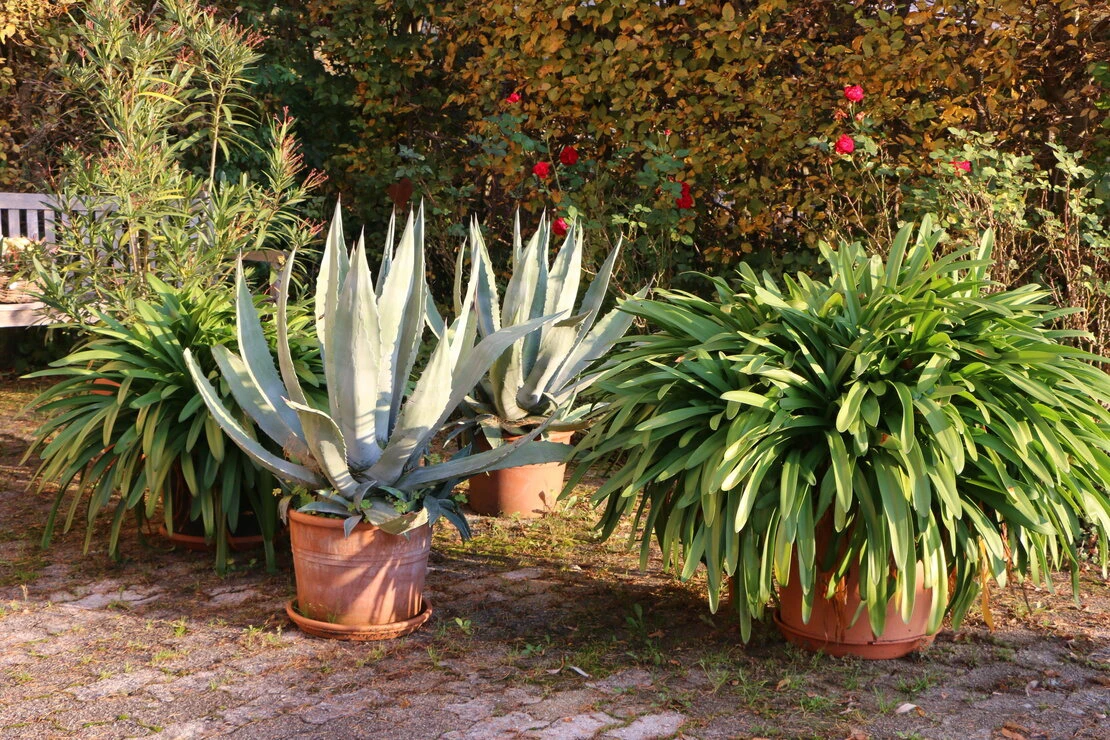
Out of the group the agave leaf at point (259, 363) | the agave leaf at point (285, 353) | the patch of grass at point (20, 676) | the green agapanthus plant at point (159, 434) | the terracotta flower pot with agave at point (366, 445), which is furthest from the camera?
the green agapanthus plant at point (159, 434)

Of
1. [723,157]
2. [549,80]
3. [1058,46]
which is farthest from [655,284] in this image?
[1058,46]

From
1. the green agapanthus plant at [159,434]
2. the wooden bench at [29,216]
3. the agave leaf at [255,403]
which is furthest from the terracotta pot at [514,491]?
the wooden bench at [29,216]

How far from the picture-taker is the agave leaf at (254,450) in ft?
10.6

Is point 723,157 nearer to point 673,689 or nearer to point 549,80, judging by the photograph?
point 549,80

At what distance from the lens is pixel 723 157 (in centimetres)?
554

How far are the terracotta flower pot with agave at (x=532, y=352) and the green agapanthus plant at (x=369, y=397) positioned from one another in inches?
30.8

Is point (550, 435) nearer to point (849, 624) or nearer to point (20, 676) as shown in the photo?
point (849, 624)

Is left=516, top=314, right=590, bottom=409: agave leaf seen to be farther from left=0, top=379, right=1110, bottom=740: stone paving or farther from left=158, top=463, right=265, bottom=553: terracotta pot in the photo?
left=158, top=463, right=265, bottom=553: terracotta pot

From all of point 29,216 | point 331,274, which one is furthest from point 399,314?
point 29,216

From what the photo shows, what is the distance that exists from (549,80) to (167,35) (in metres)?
2.33

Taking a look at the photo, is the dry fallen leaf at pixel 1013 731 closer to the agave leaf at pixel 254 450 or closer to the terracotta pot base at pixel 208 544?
the agave leaf at pixel 254 450

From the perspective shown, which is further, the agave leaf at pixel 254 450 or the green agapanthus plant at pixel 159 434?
the green agapanthus plant at pixel 159 434

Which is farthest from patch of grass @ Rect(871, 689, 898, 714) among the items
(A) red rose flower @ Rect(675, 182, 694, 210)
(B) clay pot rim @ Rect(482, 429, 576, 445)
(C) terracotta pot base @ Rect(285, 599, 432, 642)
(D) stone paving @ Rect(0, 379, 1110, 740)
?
(A) red rose flower @ Rect(675, 182, 694, 210)

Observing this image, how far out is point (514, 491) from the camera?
4539 millimetres
